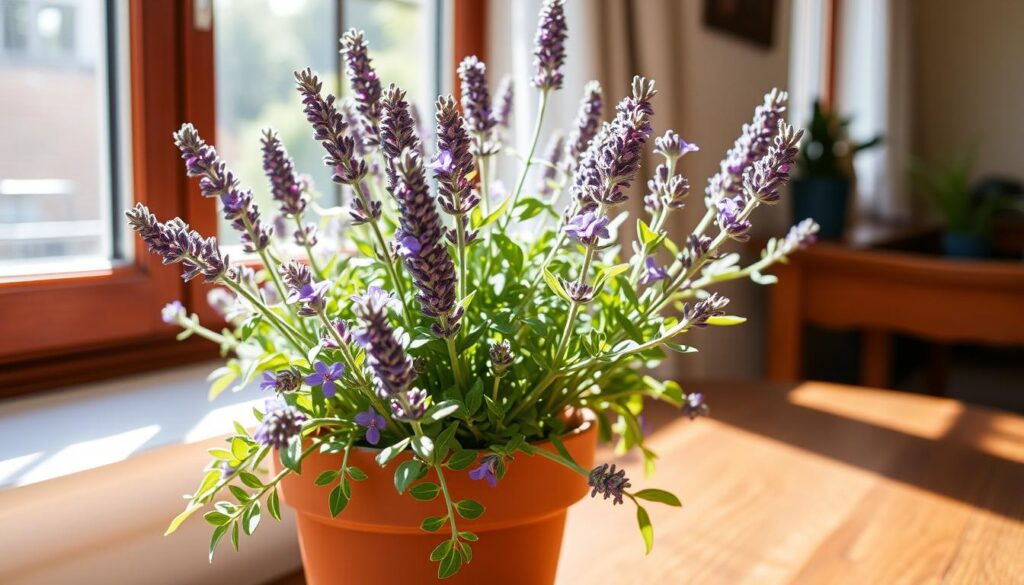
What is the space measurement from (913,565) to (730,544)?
0.55ft

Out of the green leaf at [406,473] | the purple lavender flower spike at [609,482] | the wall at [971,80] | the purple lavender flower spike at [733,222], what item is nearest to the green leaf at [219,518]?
the green leaf at [406,473]

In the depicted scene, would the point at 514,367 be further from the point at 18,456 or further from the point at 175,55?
the point at 175,55

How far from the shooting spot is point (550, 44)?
0.61 m

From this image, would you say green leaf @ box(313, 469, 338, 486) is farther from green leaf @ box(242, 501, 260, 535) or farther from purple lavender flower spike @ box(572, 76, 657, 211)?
purple lavender flower spike @ box(572, 76, 657, 211)

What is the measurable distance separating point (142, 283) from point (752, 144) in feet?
2.97

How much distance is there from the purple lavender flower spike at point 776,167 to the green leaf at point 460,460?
22cm

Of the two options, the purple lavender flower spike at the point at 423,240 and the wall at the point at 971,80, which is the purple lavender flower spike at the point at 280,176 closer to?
the purple lavender flower spike at the point at 423,240

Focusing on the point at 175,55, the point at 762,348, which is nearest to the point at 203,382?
the point at 175,55

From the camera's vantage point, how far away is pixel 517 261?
0.63m

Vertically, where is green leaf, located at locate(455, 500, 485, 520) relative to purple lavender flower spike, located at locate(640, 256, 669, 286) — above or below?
below

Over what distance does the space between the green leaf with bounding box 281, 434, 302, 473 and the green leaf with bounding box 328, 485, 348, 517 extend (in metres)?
0.04

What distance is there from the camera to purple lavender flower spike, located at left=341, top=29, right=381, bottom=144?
52 centimetres

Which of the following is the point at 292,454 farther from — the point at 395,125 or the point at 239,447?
the point at 395,125

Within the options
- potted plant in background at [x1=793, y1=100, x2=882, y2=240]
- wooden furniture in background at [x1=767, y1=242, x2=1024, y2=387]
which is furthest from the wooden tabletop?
potted plant in background at [x1=793, y1=100, x2=882, y2=240]
